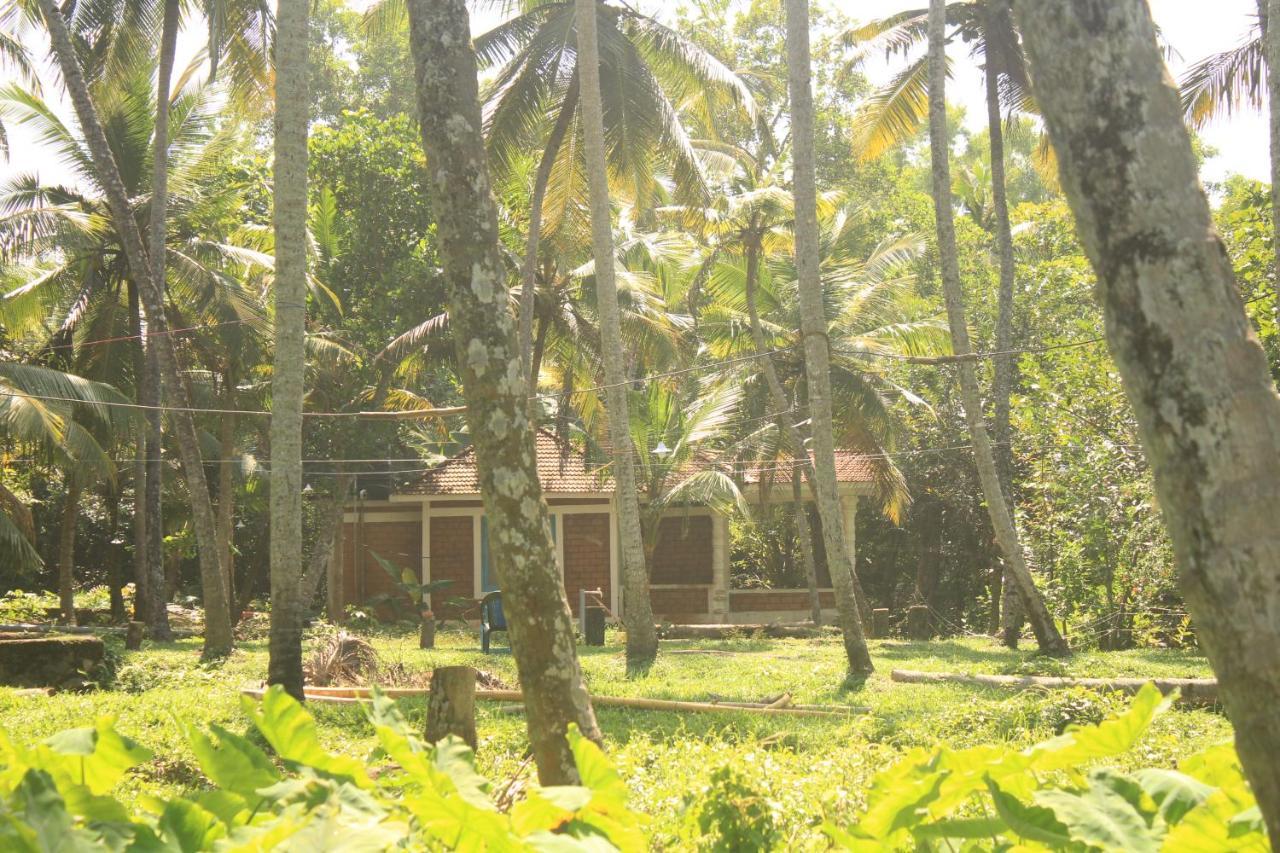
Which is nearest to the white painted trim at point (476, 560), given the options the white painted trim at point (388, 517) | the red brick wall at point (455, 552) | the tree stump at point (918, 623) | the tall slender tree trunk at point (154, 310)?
the red brick wall at point (455, 552)

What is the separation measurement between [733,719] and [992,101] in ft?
43.6

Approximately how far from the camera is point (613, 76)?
18391 millimetres

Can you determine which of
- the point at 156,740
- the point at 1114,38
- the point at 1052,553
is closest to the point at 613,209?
the point at 1052,553

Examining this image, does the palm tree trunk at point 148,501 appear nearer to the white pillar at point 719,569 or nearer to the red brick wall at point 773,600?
the white pillar at point 719,569

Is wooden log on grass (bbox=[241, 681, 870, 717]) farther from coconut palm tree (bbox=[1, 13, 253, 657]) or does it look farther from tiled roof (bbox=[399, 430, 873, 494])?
tiled roof (bbox=[399, 430, 873, 494])

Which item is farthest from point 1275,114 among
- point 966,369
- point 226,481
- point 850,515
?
point 226,481

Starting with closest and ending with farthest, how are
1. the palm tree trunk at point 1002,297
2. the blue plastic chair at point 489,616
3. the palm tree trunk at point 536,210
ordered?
1. the blue plastic chair at point 489,616
2. the palm tree trunk at point 536,210
3. the palm tree trunk at point 1002,297

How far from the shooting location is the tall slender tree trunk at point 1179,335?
1.95 meters

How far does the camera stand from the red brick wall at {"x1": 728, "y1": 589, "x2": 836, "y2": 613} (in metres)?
26.0

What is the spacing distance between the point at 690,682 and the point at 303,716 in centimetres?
1084

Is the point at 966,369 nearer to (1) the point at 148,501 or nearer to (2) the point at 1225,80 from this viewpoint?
(2) the point at 1225,80

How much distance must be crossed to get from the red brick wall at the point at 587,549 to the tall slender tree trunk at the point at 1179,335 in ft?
78.9

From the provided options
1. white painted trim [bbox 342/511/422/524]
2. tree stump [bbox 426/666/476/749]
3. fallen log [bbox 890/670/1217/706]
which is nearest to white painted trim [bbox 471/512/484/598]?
white painted trim [bbox 342/511/422/524]

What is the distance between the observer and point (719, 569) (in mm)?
26094
